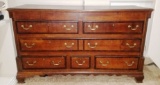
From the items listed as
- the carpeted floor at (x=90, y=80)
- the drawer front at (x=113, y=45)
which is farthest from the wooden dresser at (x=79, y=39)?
the carpeted floor at (x=90, y=80)

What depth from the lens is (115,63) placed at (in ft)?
6.43

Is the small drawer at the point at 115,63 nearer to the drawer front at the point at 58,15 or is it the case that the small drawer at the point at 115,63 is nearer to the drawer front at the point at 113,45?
the drawer front at the point at 113,45

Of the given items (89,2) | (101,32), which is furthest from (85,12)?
(89,2)

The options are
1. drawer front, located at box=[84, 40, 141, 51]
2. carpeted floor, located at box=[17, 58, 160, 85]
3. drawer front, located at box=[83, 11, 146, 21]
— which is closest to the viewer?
drawer front, located at box=[83, 11, 146, 21]

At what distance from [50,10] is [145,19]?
40.9 inches

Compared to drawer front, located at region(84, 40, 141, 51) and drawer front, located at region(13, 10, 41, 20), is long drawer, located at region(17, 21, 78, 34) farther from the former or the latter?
drawer front, located at region(84, 40, 141, 51)

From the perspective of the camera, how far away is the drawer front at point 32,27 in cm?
181

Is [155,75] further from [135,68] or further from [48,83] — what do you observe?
[48,83]

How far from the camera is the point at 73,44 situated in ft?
6.18

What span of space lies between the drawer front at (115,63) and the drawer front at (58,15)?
574 mm

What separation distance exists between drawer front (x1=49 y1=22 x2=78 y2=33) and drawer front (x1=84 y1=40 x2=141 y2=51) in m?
0.21

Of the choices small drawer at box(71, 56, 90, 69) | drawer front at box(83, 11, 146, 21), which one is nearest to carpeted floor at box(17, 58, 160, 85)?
small drawer at box(71, 56, 90, 69)

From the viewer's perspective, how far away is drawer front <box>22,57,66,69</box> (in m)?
1.95

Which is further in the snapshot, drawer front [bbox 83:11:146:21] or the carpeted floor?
the carpeted floor
